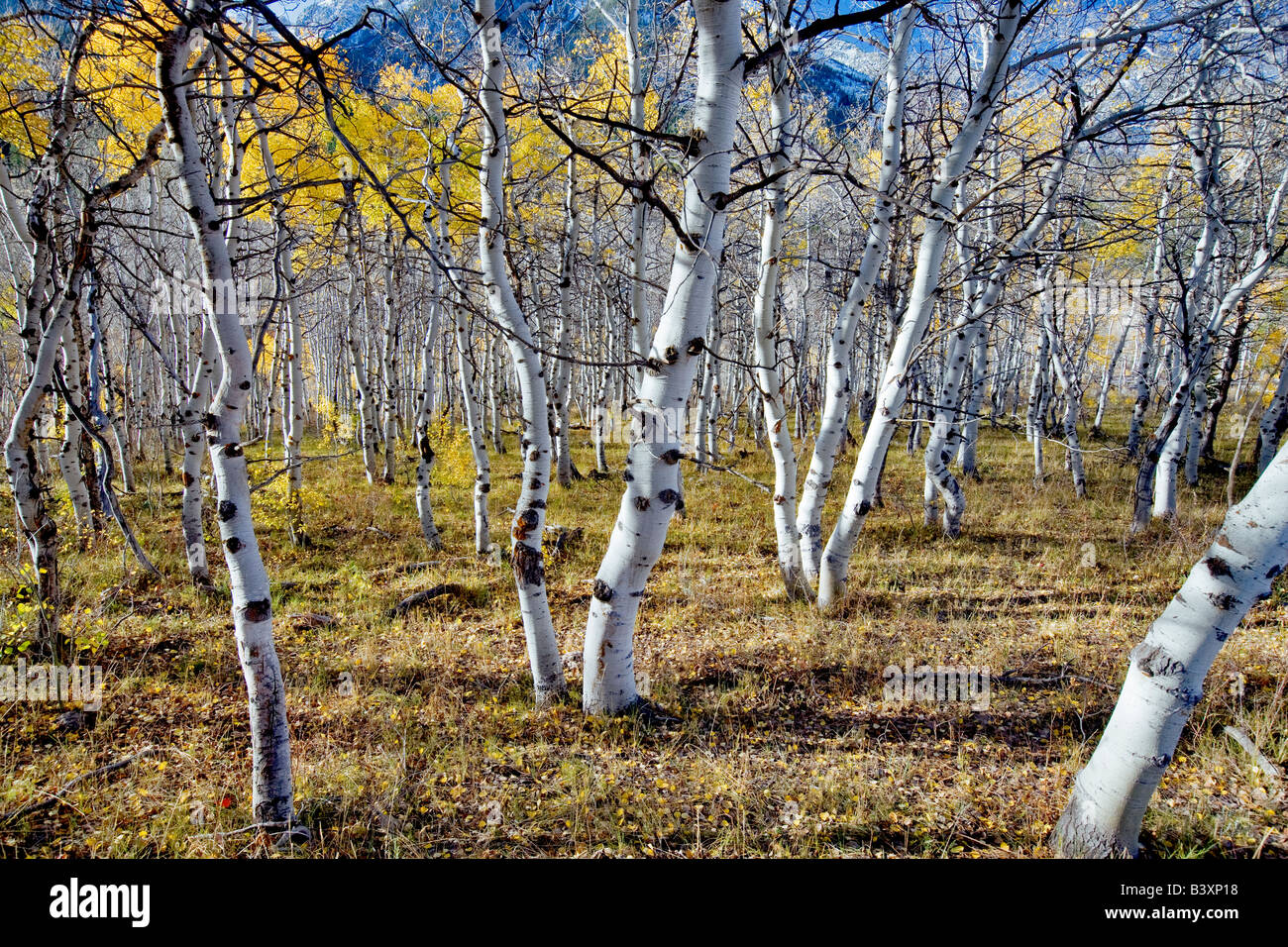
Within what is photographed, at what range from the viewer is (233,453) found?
2553mm

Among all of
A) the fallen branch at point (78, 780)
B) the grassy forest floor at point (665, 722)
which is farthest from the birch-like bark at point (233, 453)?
the fallen branch at point (78, 780)

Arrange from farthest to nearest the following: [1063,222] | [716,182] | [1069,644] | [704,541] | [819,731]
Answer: [1063,222], [704,541], [1069,644], [819,731], [716,182]

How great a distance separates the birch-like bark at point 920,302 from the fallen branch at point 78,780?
5264 mm

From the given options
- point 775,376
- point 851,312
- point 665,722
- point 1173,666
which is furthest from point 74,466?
point 1173,666

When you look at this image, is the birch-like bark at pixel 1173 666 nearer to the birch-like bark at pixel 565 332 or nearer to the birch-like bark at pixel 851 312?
the birch-like bark at pixel 851 312

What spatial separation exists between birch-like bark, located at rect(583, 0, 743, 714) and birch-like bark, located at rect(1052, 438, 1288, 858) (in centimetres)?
212

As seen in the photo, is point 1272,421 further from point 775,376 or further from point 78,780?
point 78,780

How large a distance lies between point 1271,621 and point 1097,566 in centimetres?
170

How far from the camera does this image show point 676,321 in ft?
→ 9.80

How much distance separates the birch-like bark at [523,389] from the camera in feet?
12.7

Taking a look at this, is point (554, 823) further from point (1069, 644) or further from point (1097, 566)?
point (1097, 566)

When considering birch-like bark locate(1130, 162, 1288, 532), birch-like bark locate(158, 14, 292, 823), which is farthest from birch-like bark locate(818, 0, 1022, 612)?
birch-like bark locate(1130, 162, 1288, 532)

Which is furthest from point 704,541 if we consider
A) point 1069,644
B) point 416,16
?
point 416,16

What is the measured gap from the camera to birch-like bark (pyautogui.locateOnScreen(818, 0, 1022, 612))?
4.18 m
